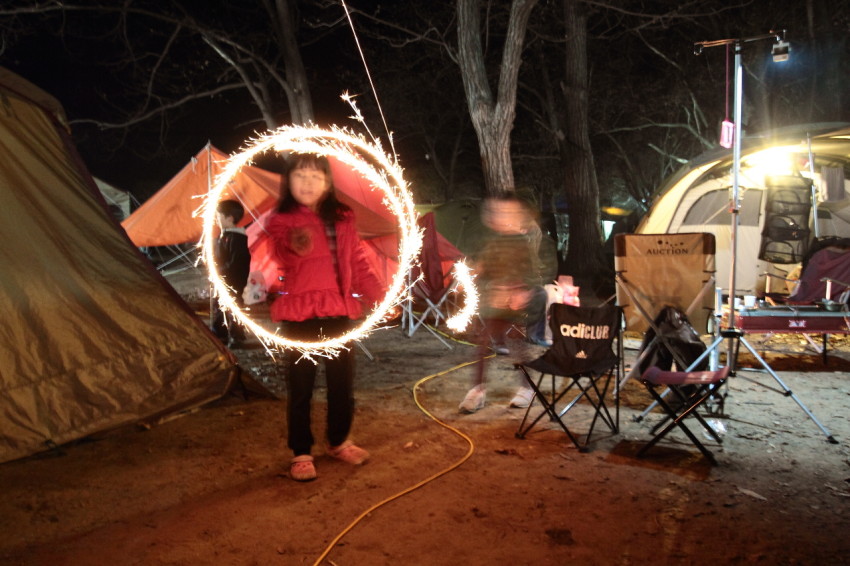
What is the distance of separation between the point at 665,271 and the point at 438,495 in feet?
10.7

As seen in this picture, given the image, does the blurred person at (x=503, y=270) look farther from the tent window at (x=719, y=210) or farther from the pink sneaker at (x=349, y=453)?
the tent window at (x=719, y=210)

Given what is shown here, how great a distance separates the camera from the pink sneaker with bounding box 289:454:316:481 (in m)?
3.61

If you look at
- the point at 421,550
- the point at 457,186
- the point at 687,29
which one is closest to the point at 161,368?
the point at 421,550

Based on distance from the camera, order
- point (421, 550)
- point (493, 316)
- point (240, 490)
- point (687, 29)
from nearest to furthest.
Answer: point (421, 550) → point (240, 490) → point (493, 316) → point (687, 29)

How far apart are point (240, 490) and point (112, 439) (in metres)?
1.34

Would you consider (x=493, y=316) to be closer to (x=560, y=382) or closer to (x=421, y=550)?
(x=560, y=382)

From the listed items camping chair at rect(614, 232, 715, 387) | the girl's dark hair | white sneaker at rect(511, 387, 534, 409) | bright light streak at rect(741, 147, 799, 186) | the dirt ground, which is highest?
bright light streak at rect(741, 147, 799, 186)

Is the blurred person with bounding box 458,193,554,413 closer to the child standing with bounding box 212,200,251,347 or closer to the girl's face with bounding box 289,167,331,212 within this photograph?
the girl's face with bounding box 289,167,331,212

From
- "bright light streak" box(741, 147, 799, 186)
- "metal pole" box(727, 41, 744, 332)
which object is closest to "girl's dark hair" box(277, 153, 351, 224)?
"metal pole" box(727, 41, 744, 332)

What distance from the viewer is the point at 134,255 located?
4352 mm

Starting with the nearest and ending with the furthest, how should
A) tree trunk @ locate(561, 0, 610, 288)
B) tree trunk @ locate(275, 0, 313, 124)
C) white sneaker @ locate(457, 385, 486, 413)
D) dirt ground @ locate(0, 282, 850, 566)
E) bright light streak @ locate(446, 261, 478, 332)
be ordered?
dirt ground @ locate(0, 282, 850, 566) → white sneaker @ locate(457, 385, 486, 413) → bright light streak @ locate(446, 261, 478, 332) → tree trunk @ locate(561, 0, 610, 288) → tree trunk @ locate(275, 0, 313, 124)

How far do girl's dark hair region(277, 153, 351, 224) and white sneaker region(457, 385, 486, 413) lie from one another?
78.5 inches

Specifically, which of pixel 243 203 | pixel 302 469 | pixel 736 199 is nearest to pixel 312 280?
pixel 302 469

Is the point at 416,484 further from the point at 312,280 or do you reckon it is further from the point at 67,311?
the point at 67,311
